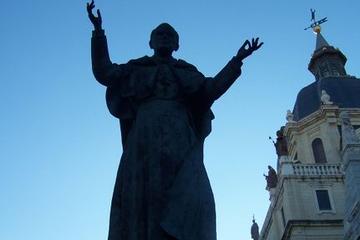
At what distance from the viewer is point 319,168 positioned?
47.5 meters

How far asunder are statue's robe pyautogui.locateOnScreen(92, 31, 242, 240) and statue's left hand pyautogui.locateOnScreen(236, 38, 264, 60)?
60mm

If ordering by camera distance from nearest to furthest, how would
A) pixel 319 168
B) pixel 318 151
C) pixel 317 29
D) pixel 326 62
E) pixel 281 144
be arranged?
1. pixel 319 168
2. pixel 318 151
3. pixel 281 144
4. pixel 326 62
5. pixel 317 29

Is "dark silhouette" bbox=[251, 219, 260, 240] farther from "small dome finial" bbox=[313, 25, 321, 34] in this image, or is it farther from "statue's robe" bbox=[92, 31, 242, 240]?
"statue's robe" bbox=[92, 31, 242, 240]

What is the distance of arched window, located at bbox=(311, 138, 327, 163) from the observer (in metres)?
51.1

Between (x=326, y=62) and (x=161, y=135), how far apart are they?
214 ft

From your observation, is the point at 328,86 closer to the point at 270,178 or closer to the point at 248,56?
the point at 270,178

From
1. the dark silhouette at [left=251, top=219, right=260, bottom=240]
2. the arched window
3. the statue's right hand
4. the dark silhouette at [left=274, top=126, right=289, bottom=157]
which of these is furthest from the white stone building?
the statue's right hand

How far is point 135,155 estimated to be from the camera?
547 cm

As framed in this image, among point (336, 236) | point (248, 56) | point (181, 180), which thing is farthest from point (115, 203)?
point (336, 236)

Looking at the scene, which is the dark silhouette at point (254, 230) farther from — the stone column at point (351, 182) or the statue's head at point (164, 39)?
the statue's head at point (164, 39)

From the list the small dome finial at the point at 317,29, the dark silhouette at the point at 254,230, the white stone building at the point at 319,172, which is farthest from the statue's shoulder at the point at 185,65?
the small dome finial at the point at 317,29

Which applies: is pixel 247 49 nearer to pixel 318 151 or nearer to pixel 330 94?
pixel 318 151

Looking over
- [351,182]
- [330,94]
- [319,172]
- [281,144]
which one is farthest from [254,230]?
[351,182]

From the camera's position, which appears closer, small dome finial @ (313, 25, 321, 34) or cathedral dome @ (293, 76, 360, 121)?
cathedral dome @ (293, 76, 360, 121)
